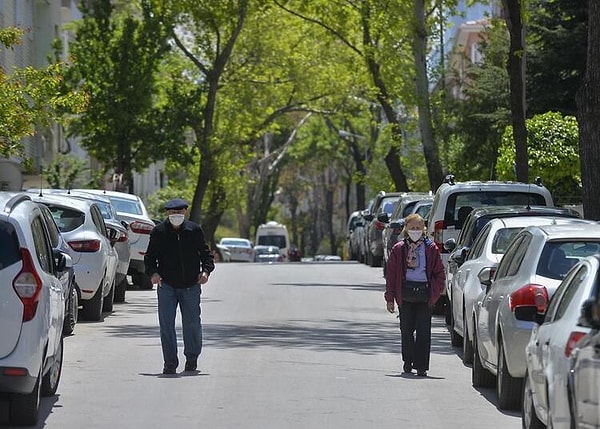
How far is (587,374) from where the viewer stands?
8039 millimetres

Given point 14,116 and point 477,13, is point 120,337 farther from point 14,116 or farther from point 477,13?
point 477,13

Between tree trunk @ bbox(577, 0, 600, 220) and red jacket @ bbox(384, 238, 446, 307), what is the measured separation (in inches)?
265

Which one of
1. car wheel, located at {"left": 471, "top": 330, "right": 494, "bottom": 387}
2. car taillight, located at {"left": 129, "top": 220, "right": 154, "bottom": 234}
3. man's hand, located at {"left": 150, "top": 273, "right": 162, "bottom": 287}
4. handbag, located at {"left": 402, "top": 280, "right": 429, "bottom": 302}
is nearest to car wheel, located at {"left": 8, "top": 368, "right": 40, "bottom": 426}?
man's hand, located at {"left": 150, "top": 273, "right": 162, "bottom": 287}

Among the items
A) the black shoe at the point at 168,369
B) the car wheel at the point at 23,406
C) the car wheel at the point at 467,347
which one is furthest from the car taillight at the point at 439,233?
the car wheel at the point at 23,406

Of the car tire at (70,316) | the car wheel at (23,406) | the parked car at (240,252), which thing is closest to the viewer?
the car wheel at (23,406)

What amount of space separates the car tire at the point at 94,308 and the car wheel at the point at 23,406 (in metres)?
Answer: 9.38

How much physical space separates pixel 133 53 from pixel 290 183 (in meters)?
56.0

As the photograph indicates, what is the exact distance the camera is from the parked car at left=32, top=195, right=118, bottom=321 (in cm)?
2053

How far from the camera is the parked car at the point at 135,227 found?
27.0m

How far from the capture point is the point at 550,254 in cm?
1261

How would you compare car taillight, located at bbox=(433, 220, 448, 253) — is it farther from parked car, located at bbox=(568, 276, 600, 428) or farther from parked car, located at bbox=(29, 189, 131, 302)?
parked car, located at bbox=(568, 276, 600, 428)

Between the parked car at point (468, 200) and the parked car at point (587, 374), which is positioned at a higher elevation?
the parked car at point (468, 200)

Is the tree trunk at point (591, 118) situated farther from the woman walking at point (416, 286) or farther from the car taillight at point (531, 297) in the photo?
the car taillight at point (531, 297)

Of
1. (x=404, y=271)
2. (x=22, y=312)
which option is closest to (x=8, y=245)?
(x=22, y=312)
